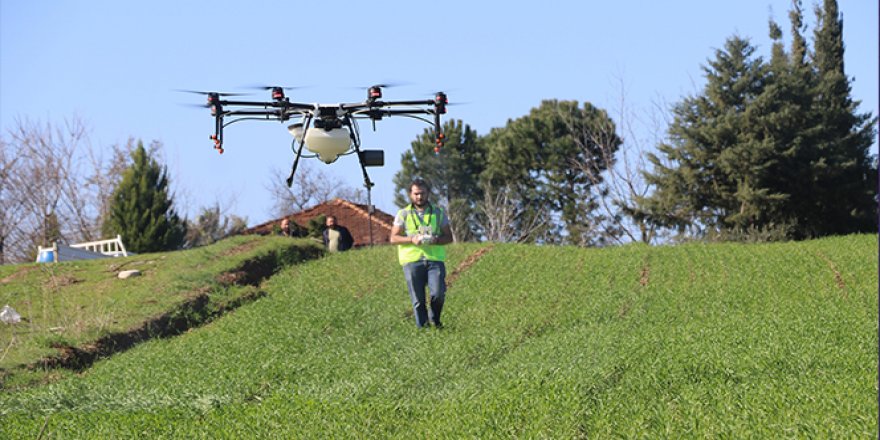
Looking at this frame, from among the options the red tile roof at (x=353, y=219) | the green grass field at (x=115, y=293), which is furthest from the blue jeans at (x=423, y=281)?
the red tile roof at (x=353, y=219)

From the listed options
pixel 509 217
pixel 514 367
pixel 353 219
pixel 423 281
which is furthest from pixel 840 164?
pixel 514 367

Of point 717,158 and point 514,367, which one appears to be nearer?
point 514,367

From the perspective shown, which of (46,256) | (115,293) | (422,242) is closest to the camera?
(422,242)

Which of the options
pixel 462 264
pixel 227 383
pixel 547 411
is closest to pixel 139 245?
pixel 462 264

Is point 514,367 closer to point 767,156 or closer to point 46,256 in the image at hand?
point 46,256

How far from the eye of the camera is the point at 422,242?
47.0 feet

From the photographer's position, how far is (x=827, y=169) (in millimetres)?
36000

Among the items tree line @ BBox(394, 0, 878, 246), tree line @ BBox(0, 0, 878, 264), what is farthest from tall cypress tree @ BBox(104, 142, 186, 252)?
tree line @ BBox(394, 0, 878, 246)

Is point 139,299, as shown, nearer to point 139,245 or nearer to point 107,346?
point 107,346

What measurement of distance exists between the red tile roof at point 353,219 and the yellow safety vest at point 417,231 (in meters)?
33.5

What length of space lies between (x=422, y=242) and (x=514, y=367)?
3.79 meters

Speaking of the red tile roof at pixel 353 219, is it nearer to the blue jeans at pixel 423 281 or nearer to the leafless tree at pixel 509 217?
the leafless tree at pixel 509 217

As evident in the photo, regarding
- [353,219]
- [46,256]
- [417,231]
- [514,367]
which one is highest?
[417,231]

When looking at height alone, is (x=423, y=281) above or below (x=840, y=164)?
below
